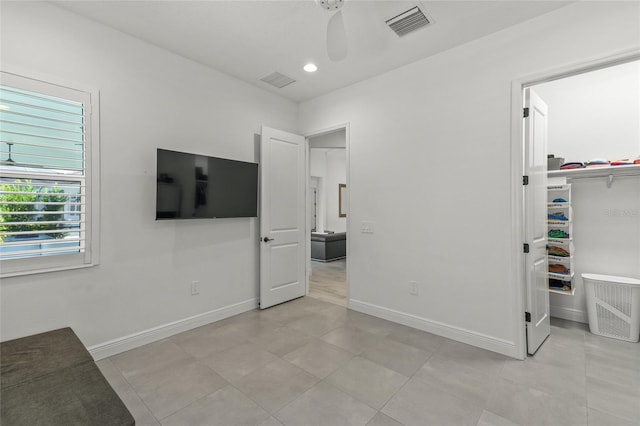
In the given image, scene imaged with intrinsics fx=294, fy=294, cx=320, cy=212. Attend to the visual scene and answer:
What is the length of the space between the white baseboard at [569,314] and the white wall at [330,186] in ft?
18.6

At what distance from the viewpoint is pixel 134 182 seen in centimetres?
273

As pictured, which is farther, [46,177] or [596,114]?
[596,114]

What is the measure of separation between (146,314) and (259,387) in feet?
4.71

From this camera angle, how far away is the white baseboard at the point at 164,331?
8.33ft

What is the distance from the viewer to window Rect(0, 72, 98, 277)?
6.86 ft

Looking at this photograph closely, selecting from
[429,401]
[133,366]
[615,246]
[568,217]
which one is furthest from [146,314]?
[615,246]

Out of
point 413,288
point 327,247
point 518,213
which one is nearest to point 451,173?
point 518,213

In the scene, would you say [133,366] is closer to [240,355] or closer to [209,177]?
[240,355]

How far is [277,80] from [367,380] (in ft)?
10.9

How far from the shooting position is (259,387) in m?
2.12

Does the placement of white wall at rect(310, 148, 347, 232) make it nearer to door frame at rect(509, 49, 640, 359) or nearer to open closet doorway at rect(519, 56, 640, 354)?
open closet doorway at rect(519, 56, 640, 354)

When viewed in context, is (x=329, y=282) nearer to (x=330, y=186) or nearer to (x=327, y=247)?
(x=327, y=247)

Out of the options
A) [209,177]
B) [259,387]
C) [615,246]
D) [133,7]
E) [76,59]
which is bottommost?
[259,387]

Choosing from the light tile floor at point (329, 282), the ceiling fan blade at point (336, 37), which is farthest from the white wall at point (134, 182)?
the ceiling fan blade at point (336, 37)
